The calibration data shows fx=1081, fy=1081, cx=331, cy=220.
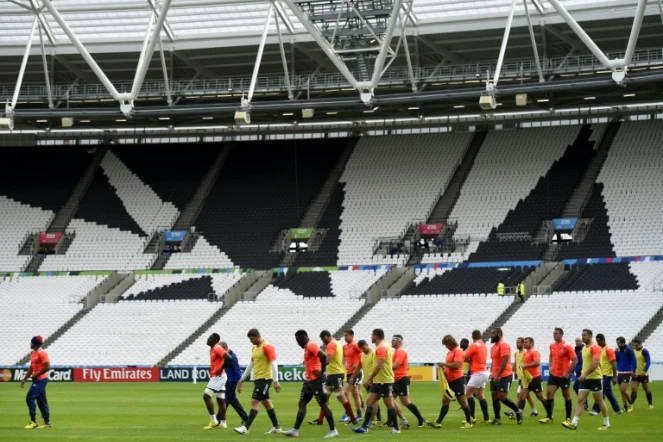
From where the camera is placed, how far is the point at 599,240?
54.8 meters

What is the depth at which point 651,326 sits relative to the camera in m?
47.2

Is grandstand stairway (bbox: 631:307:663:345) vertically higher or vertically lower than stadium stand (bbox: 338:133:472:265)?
lower

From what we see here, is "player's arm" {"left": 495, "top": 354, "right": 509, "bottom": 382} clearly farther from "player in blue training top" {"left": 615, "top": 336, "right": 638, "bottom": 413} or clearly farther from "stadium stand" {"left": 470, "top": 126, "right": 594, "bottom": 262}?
"stadium stand" {"left": 470, "top": 126, "right": 594, "bottom": 262}

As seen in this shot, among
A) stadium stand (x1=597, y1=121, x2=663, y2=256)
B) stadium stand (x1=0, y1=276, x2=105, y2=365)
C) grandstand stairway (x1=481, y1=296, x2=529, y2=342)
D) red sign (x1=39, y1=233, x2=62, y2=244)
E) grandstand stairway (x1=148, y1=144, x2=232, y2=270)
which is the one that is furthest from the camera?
red sign (x1=39, y1=233, x2=62, y2=244)

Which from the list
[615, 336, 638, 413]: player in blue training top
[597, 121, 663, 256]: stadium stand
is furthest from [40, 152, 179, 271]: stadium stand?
[615, 336, 638, 413]: player in blue training top

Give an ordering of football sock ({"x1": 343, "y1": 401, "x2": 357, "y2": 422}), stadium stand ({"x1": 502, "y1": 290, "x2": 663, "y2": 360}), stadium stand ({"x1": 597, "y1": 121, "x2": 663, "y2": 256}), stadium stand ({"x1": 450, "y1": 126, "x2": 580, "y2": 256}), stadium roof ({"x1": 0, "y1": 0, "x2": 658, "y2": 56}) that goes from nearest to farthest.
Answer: football sock ({"x1": 343, "y1": 401, "x2": 357, "y2": 422}), stadium stand ({"x1": 502, "y1": 290, "x2": 663, "y2": 360}), stadium roof ({"x1": 0, "y1": 0, "x2": 658, "y2": 56}), stadium stand ({"x1": 597, "y1": 121, "x2": 663, "y2": 256}), stadium stand ({"x1": 450, "y1": 126, "x2": 580, "y2": 256})

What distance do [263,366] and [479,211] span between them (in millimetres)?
40020

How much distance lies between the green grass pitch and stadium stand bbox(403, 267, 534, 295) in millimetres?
16210

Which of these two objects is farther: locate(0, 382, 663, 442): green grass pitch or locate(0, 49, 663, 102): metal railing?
locate(0, 49, 663, 102): metal railing

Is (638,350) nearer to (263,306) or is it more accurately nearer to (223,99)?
(263,306)

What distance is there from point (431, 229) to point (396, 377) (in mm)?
37901

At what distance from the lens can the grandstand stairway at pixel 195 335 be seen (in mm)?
51969

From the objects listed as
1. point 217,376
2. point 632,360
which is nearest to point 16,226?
point 217,376

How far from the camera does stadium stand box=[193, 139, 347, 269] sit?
61469 millimetres
